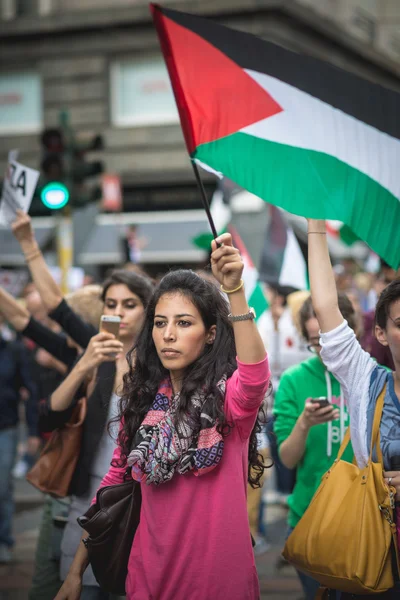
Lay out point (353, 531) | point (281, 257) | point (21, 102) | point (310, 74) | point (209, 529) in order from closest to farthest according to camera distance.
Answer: point (209, 529), point (353, 531), point (310, 74), point (281, 257), point (21, 102)

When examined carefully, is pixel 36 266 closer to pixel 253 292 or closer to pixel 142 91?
pixel 253 292

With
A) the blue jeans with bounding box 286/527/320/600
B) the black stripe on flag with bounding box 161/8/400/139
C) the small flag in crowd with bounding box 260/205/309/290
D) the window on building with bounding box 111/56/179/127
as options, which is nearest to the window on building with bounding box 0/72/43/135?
the window on building with bounding box 111/56/179/127

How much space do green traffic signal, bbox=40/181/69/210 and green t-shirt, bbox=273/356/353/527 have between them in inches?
250

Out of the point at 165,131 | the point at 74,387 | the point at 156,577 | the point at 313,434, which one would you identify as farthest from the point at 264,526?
the point at 165,131

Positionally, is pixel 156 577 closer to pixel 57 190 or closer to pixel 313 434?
pixel 313 434

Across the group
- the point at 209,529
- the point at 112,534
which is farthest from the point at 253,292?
the point at 209,529

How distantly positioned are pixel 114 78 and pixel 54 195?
12.1 meters

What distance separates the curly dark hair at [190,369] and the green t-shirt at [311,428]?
789mm

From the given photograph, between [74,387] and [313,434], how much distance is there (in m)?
1.19

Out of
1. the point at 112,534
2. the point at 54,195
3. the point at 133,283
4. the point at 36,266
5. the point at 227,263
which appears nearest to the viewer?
the point at 227,263

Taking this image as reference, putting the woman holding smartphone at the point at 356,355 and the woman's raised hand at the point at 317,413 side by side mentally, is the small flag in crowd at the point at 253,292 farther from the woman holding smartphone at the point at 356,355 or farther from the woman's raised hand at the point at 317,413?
the woman holding smartphone at the point at 356,355

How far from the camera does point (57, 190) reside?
9898mm

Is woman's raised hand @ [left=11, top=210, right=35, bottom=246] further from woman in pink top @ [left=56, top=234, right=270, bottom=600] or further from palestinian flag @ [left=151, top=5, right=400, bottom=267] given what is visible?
woman in pink top @ [left=56, top=234, right=270, bottom=600]

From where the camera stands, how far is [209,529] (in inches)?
106
